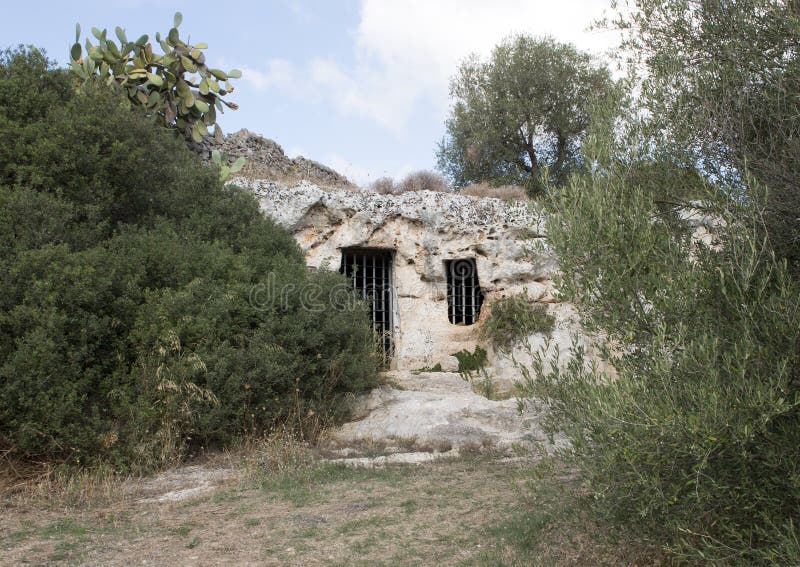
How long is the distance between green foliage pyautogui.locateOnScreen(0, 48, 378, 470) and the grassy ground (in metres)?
0.99

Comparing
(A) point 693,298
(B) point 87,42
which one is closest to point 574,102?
(B) point 87,42

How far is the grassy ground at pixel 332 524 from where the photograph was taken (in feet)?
16.9

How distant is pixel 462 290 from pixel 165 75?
305 inches

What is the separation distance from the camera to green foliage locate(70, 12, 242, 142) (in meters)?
13.4

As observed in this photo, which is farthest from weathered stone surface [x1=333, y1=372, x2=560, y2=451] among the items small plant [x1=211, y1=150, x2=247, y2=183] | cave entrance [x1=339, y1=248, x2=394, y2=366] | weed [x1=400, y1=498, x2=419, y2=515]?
small plant [x1=211, y1=150, x2=247, y2=183]

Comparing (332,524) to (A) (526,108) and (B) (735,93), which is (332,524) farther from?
(A) (526,108)

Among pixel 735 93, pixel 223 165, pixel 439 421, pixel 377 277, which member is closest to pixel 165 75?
pixel 223 165

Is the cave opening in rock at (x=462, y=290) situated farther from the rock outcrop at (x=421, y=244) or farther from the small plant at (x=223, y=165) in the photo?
the small plant at (x=223, y=165)

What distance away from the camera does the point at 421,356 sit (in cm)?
1411

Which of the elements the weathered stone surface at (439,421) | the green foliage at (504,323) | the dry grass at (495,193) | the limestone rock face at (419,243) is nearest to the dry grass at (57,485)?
the weathered stone surface at (439,421)

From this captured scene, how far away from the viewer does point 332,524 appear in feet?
19.8

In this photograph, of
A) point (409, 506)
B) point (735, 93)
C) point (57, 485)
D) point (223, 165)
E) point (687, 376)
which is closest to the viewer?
point (687, 376)

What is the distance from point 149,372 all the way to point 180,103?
8.13 metres

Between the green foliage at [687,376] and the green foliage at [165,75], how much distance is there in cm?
1071
